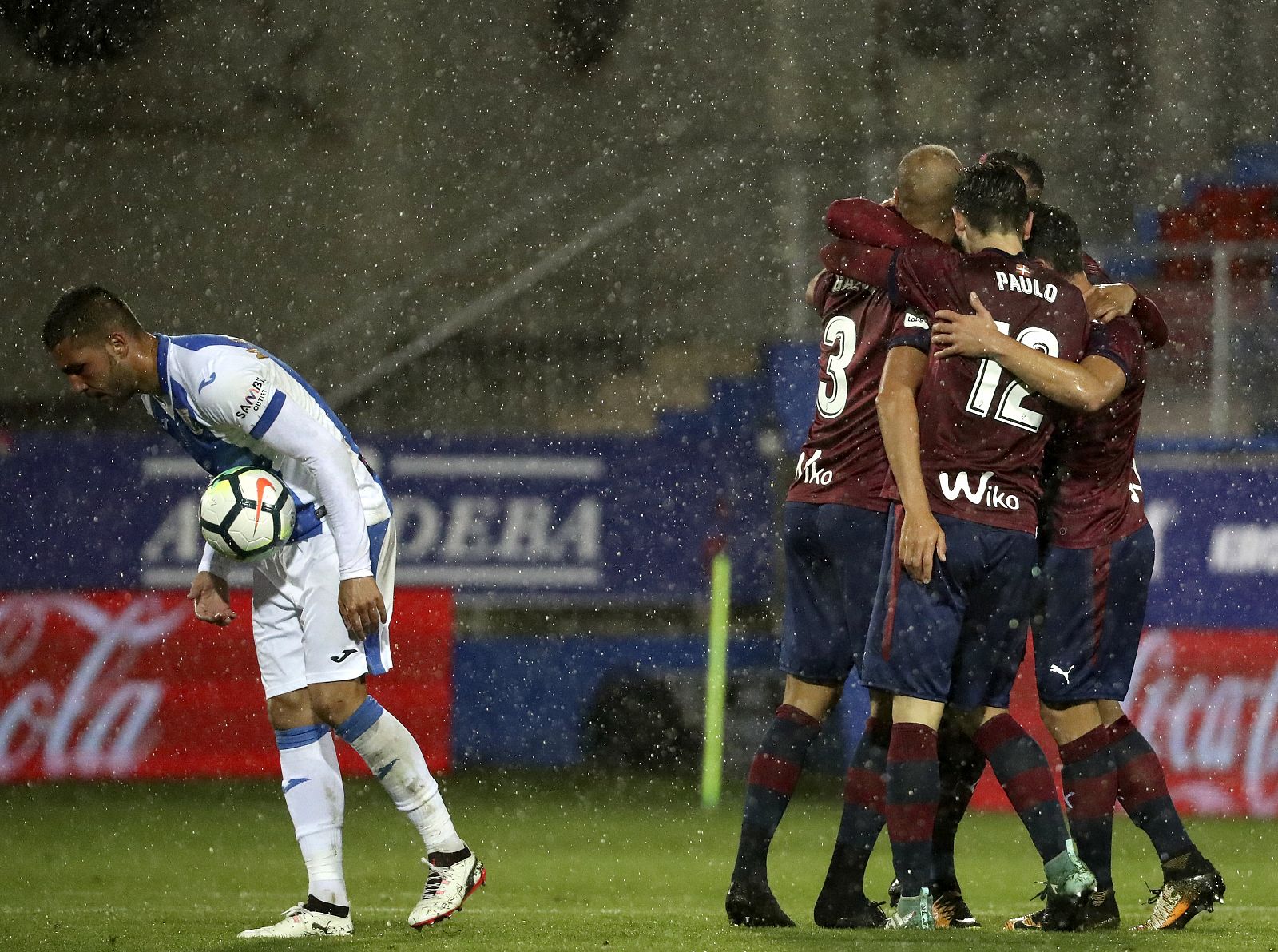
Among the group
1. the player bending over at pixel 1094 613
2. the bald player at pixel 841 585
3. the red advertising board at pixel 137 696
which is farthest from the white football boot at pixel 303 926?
the red advertising board at pixel 137 696

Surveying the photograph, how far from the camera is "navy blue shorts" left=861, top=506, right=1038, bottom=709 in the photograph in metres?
3.95

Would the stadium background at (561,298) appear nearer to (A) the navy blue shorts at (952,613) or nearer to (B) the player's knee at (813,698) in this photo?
(B) the player's knee at (813,698)

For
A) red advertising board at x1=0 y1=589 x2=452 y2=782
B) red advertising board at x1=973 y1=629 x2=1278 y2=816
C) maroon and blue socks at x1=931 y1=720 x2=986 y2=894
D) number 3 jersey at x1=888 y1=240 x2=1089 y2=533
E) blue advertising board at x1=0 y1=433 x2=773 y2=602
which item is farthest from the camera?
blue advertising board at x1=0 y1=433 x2=773 y2=602

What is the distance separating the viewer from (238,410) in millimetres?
4051

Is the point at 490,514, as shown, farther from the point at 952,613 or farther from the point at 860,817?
the point at 952,613

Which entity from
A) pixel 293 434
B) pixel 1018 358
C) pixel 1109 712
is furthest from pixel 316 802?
pixel 1109 712

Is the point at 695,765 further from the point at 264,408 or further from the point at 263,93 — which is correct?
the point at 263,93

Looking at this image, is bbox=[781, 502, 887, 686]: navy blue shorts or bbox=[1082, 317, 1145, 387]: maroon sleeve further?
bbox=[781, 502, 887, 686]: navy blue shorts

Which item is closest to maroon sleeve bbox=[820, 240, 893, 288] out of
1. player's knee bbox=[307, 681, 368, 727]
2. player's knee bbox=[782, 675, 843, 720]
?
player's knee bbox=[782, 675, 843, 720]

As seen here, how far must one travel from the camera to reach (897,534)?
399 cm

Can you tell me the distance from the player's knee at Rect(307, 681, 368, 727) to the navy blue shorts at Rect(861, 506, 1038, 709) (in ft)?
4.00

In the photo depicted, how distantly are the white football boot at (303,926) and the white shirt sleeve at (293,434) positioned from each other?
2.65 ft

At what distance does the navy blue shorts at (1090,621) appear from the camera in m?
4.48

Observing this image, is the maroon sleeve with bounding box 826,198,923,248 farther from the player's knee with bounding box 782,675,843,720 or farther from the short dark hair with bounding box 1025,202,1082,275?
the player's knee with bounding box 782,675,843,720
